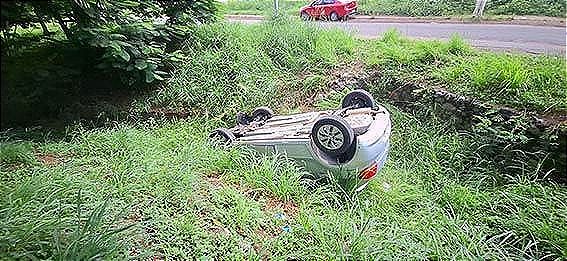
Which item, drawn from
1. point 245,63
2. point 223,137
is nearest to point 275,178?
point 223,137

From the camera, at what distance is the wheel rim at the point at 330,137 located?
2953 millimetres

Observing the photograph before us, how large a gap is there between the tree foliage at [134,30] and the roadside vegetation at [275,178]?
0.80 ft

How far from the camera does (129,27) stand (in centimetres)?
376

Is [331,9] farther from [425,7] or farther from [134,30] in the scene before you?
[134,30]

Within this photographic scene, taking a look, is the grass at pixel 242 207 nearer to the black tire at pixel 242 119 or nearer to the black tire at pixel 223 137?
the black tire at pixel 223 137

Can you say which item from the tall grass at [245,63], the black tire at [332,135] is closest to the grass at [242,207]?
the black tire at [332,135]

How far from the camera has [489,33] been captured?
508 centimetres

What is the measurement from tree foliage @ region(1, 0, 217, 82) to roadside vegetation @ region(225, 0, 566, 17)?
1.23 meters

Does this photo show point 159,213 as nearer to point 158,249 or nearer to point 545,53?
point 158,249

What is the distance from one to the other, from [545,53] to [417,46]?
1.27 m

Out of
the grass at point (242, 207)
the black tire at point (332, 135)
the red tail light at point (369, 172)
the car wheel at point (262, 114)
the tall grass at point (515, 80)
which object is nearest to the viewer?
the grass at point (242, 207)

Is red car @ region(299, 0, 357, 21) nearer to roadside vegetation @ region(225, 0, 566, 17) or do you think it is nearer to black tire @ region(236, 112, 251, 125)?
roadside vegetation @ region(225, 0, 566, 17)

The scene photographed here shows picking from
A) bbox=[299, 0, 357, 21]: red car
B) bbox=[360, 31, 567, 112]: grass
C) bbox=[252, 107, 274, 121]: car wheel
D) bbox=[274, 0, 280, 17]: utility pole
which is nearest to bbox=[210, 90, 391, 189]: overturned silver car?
bbox=[252, 107, 274, 121]: car wheel

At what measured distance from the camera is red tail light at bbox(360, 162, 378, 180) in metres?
3.03
